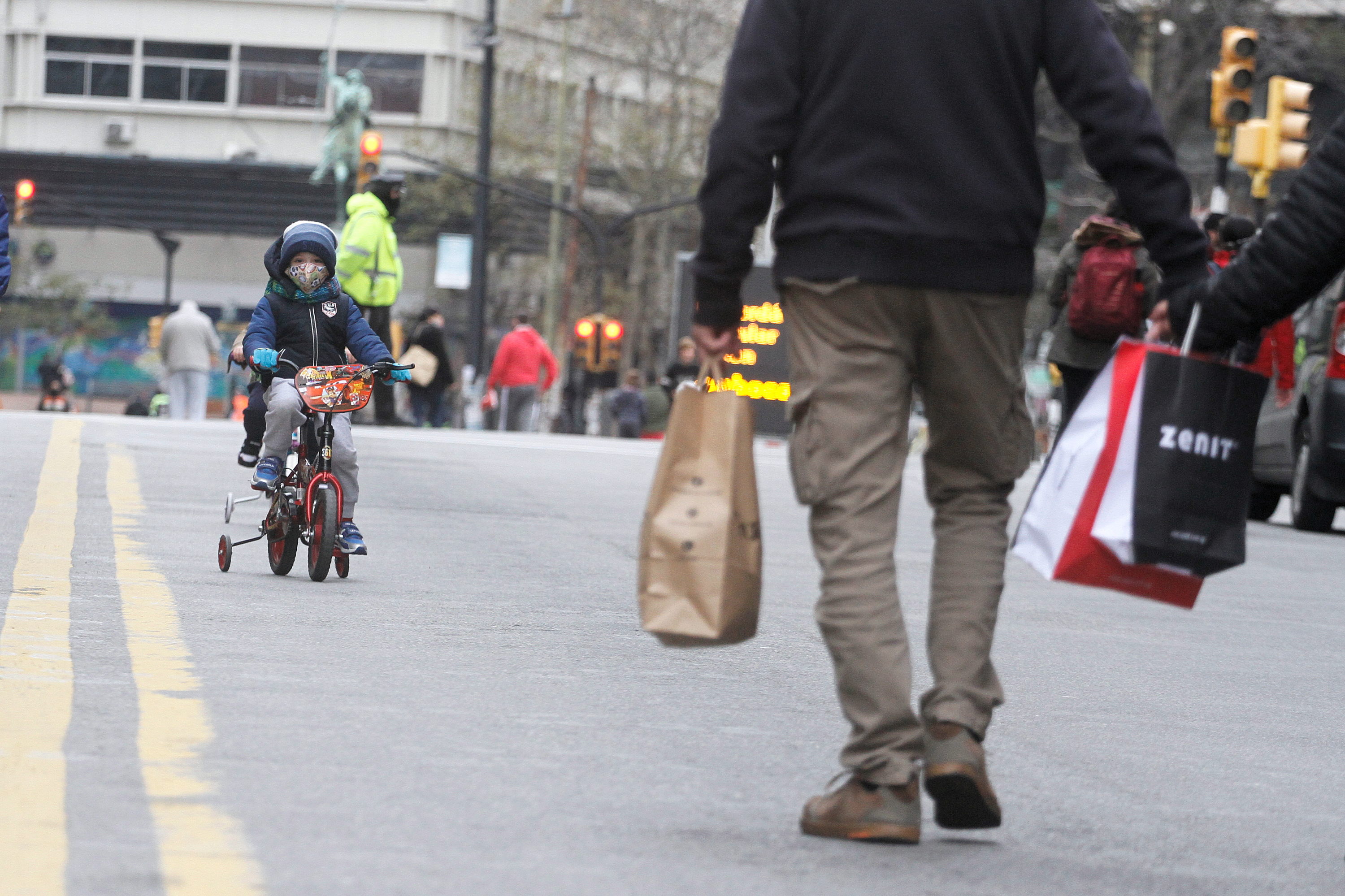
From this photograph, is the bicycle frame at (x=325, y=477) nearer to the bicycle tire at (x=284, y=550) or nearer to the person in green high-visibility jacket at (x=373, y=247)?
the bicycle tire at (x=284, y=550)

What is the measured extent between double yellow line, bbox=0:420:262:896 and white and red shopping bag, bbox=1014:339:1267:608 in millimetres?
1568

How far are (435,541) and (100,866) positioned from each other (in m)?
7.13

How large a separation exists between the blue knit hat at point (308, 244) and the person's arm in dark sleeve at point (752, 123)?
478 cm

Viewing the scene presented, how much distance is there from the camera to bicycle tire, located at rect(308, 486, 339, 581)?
876 centimetres

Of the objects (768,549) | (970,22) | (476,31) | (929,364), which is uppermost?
(476,31)

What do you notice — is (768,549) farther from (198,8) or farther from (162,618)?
(198,8)

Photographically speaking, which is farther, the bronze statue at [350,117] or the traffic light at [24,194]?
the traffic light at [24,194]

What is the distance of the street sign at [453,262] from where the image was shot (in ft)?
148

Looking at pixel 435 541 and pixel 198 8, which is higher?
pixel 198 8

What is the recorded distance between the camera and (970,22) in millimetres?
4414

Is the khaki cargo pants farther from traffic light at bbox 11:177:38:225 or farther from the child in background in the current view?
traffic light at bbox 11:177:38:225

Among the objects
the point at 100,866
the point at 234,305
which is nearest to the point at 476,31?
the point at 234,305

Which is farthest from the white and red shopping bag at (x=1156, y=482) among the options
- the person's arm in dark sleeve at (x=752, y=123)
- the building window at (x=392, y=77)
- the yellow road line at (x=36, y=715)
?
the building window at (x=392, y=77)

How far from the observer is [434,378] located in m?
26.5
